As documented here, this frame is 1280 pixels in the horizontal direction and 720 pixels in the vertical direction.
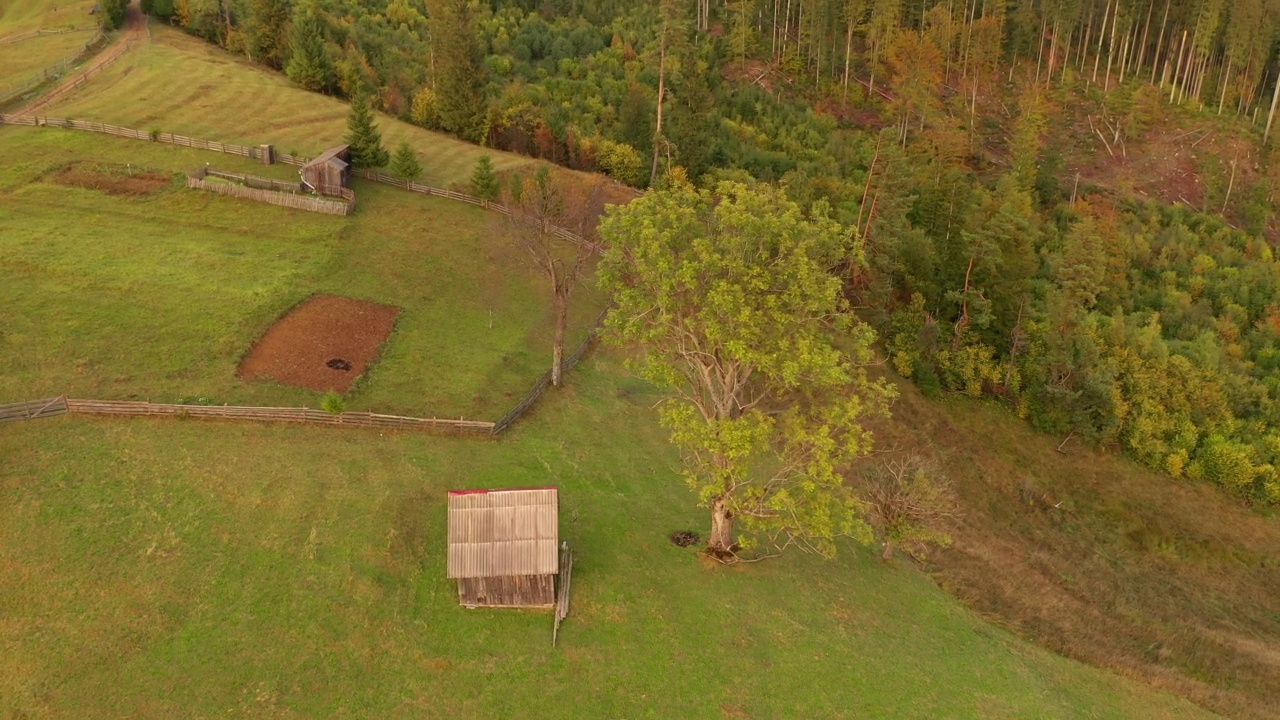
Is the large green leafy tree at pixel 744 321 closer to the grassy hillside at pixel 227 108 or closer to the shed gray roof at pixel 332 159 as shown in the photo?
the shed gray roof at pixel 332 159

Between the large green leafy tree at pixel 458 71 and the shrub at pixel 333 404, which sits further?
the large green leafy tree at pixel 458 71

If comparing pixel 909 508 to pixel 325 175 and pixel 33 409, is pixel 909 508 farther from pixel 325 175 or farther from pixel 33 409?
pixel 325 175

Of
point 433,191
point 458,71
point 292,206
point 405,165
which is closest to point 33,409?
point 292,206

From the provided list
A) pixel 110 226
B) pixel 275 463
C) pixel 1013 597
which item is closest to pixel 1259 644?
pixel 1013 597

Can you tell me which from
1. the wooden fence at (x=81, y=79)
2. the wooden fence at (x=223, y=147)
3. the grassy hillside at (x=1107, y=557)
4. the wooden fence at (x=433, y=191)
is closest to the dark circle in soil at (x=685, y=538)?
the grassy hillside at (x=1107, y=557)

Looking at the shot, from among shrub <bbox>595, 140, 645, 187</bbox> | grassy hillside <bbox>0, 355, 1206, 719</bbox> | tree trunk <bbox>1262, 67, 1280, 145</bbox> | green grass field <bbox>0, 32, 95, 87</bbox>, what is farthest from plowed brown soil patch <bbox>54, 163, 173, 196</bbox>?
tree trunk <bbox>1262, 67, 1280, 145</bbox>

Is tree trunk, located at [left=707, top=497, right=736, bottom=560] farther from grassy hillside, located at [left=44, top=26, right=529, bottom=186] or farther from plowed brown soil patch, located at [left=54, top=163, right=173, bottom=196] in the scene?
plowed brown soil patch, located at [left=54, top=163, right=173, bottom=196]
